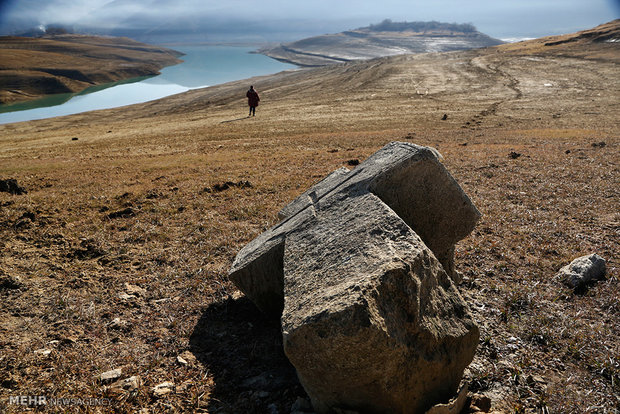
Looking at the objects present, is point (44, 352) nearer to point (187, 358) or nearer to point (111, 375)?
point (111, 375)

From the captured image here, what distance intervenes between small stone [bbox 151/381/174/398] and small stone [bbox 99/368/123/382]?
57 cm

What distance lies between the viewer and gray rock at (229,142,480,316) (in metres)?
6.23

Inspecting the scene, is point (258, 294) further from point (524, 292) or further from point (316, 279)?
point (524, 292)

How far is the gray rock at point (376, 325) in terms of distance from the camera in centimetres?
393

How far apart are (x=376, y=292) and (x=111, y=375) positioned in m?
3.84

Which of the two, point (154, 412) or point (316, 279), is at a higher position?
point (316, 279)

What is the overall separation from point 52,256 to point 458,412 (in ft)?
28.7

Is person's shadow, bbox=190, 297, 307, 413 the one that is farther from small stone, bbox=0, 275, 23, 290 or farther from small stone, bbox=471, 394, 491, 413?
small stone, bbox=0, 275, 23, 290

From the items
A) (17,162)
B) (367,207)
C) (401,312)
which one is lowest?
(17,162)

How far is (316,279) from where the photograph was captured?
4809 millimetres

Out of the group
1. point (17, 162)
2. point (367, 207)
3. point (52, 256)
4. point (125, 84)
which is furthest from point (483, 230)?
point (125, 84)

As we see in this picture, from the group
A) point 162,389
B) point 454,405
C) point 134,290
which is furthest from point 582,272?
point 134,290

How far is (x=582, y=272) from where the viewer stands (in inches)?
293

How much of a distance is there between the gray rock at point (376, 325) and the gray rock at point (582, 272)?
3.91m
